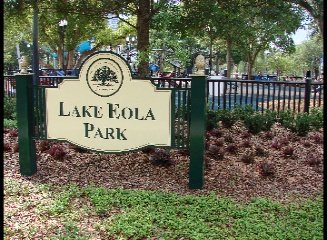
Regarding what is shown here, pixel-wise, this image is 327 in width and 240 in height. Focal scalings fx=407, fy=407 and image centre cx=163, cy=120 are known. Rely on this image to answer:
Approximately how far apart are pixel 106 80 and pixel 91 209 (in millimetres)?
1593

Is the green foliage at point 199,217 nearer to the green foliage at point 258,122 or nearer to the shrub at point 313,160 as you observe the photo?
the shrub at point 313,160

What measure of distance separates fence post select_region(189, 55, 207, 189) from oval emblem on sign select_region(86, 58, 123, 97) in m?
0.92

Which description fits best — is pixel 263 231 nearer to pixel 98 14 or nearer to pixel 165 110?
pixel 165 110

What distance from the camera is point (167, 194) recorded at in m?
4.53

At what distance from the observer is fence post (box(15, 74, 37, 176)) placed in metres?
5.17

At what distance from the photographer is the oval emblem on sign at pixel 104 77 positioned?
15.9 ft

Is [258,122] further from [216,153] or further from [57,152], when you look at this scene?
[57,152]

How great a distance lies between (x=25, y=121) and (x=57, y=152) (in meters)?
0.79

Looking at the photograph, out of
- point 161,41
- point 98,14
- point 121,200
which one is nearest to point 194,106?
point 161,41

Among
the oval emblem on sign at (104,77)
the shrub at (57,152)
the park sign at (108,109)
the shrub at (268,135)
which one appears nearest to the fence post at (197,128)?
the park sign at (108,109)

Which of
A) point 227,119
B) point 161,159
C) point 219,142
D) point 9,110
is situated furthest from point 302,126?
point 9,110

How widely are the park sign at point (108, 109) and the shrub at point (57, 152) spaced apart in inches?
26.2

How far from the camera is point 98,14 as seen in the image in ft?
20.7

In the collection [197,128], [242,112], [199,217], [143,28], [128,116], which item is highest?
[143,28]
